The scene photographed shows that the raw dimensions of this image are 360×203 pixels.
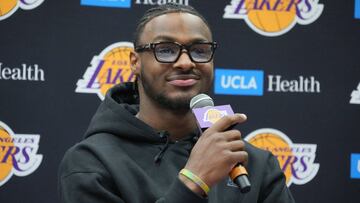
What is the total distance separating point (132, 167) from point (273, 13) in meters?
1.39

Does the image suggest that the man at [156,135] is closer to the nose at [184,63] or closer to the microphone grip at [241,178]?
the nose at [184,63]

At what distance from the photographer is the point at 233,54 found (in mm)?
2350

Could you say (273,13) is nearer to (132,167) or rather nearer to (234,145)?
(132,167)

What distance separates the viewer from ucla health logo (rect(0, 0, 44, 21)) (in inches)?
85.8

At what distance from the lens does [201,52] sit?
129cm

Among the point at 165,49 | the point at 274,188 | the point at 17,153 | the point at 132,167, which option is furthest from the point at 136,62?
the point at 17,153

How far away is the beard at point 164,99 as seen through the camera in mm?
1262

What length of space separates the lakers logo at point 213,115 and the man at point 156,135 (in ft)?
0.57

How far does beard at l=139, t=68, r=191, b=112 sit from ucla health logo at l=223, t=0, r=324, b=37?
110cm

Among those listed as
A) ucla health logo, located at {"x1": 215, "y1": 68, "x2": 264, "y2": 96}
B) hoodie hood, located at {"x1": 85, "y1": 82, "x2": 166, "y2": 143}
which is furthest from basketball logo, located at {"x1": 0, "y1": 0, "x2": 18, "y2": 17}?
hoodie hood, located at {"x1": 85, "y1": 82, "x2": 166, "y2": 143}

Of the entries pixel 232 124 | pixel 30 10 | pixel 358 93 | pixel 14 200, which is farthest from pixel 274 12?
pixel 232 124

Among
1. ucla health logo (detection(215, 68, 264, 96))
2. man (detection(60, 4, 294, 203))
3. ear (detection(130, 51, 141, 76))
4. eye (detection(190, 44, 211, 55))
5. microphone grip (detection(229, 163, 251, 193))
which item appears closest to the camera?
microphone grip (detection(229, 163, 251, 193))

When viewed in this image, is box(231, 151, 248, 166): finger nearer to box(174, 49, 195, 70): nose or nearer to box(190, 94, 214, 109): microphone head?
box(190, 94, 214, 109): microphone head

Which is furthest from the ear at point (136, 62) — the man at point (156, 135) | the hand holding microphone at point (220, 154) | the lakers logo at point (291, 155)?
the lakers logo at point (291, 155)
